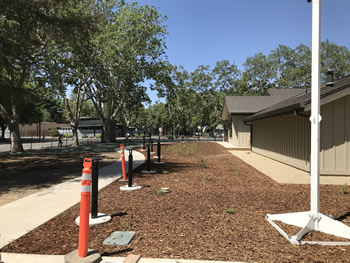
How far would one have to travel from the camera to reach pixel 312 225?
4152mm

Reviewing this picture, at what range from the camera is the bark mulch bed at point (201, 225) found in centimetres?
345

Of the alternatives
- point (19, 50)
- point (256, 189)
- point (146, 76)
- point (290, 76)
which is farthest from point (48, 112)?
point (256, 189)

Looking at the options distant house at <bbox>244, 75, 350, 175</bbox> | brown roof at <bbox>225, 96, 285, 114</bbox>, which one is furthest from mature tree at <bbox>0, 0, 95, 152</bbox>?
brown roof at <bbox>225, 96, 285, 114</bbox>

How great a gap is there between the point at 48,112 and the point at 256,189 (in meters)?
96.4

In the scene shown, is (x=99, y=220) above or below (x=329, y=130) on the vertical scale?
below

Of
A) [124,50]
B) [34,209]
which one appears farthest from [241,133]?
[34,209]

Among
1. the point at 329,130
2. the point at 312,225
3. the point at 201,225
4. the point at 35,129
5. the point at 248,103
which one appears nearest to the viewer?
the point at 312,225

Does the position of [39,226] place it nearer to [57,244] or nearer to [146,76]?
[57,244]

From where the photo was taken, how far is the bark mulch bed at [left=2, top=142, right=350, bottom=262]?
3.45 m

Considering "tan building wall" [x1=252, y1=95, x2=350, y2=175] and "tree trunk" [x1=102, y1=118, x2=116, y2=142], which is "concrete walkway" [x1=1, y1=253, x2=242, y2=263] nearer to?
"tan building wall" [x1=252, y1=95, x2=350, y2=175]

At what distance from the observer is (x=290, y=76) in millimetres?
51906

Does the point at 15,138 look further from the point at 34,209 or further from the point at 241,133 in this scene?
the point at 241,133

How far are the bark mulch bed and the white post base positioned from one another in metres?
0.11

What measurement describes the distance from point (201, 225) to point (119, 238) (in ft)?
4.69
